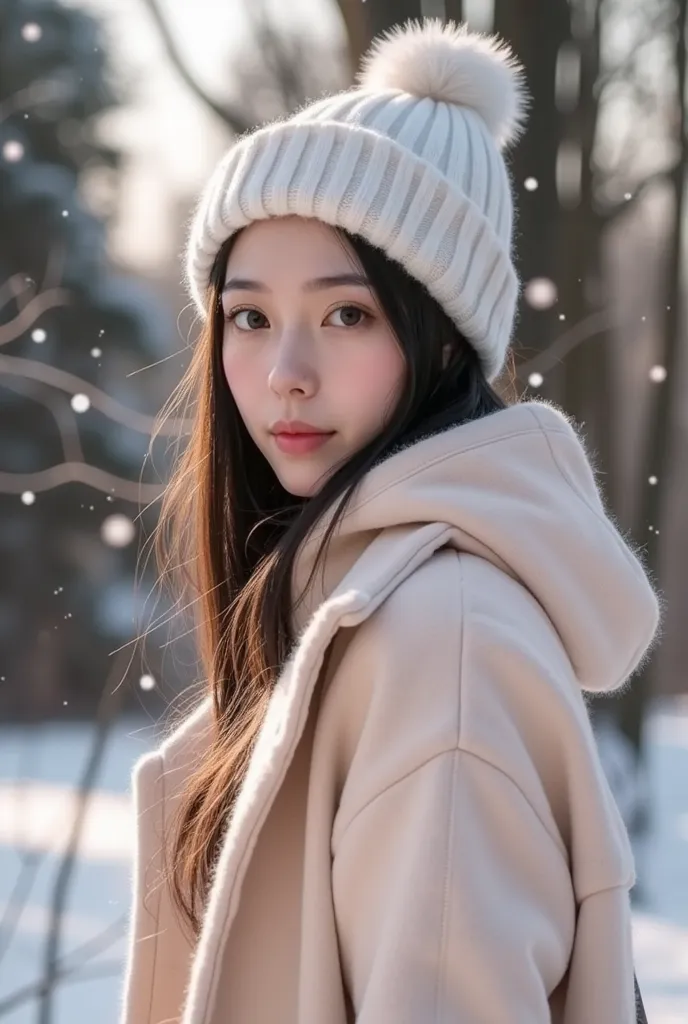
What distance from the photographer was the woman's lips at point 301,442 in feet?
3.41

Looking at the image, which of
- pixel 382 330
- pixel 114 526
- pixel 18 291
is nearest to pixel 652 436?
pixel 114 526

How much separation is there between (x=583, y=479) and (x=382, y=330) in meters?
0.21

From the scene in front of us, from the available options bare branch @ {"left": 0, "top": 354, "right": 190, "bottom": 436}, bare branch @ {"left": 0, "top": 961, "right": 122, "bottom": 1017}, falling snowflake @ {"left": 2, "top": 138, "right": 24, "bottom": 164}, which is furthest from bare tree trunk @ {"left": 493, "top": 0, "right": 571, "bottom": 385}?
bare branch @ {"left": 0, "top": 961, "right": 122, "bottom": 1017}

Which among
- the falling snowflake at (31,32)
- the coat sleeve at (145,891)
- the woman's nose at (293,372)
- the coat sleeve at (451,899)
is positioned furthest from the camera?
the falling snowflake at (31,32)

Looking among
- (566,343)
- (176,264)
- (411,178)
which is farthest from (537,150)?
(411,178)

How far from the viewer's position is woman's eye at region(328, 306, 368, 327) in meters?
1.02

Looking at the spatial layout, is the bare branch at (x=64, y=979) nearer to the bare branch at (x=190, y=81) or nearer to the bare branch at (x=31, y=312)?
the bare branch at (x=31, y=312)

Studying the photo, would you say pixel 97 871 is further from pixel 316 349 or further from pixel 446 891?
pixel 446 891

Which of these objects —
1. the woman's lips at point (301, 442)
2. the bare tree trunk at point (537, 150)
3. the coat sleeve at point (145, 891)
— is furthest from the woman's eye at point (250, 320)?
the bare tree trunk at point (537, 150)

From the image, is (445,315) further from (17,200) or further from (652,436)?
(17,200)

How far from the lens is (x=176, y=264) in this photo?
2.78m

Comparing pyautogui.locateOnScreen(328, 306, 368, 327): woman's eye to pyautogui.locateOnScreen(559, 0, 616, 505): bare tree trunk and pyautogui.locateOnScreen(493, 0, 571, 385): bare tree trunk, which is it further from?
pyautogui.locateOnScreen(559, 0, 616, 505): bare tree trunk

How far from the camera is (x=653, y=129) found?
242 centimetres

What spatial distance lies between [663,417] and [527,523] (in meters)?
1.71
